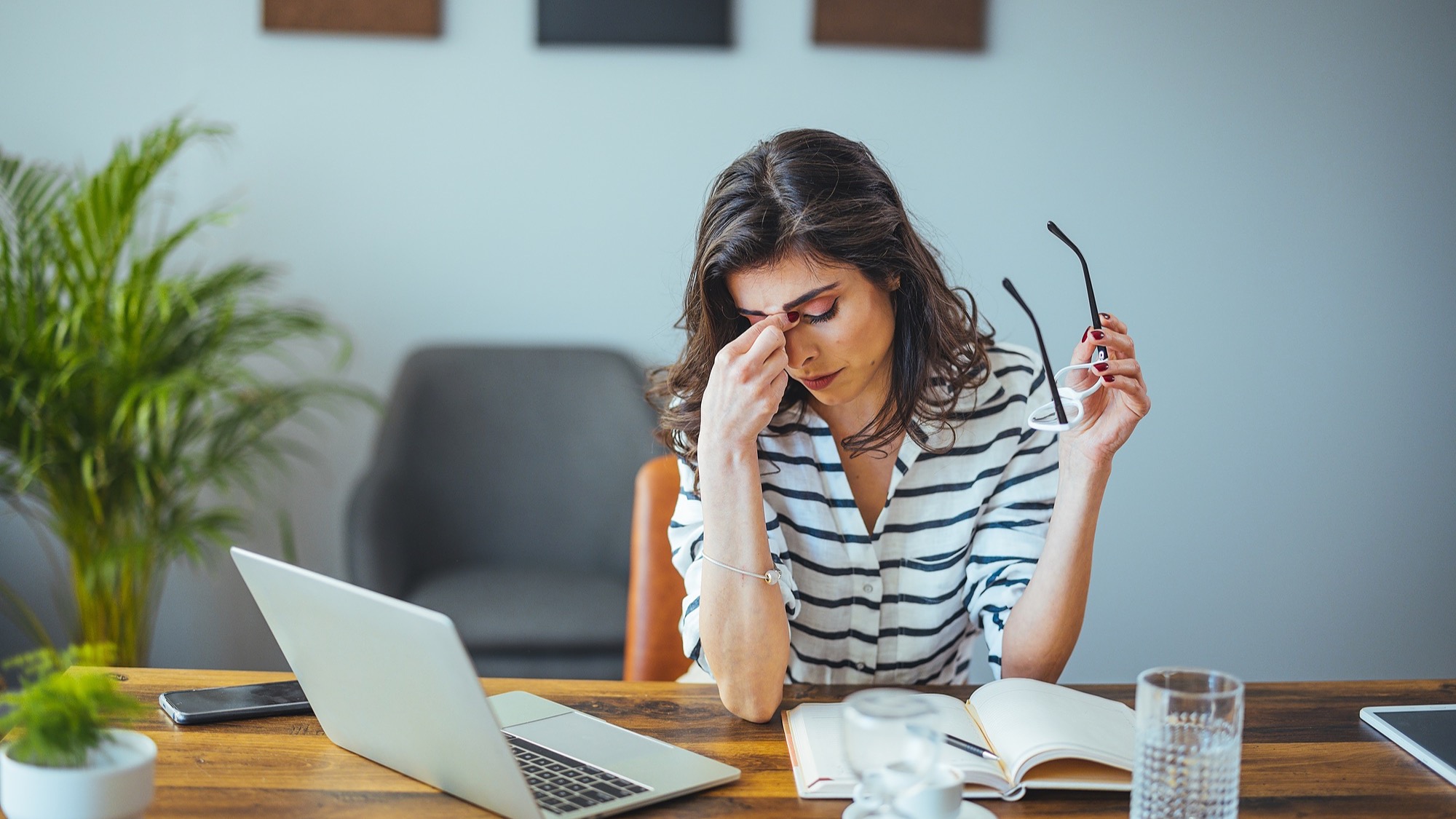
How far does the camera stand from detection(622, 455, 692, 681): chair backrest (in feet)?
5.35

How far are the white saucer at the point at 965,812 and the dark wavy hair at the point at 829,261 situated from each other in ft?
1.92

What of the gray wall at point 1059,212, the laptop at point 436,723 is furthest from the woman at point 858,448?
the gray wall at point 1059,212

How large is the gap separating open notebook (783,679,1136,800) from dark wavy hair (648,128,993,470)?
42cm

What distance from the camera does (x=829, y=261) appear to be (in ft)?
4.30

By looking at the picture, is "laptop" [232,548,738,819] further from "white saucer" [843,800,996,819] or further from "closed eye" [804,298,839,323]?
"closed eye" [804,298,839,323]

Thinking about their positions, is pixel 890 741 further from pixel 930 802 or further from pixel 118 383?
pixel 118 383

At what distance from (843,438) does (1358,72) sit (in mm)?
2167

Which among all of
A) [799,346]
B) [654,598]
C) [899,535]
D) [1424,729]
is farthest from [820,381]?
[1424,729]

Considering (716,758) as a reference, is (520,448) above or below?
below

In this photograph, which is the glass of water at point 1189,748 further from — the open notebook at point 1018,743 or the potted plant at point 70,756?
the potted plant at point 70,756

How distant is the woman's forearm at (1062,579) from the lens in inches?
50.6

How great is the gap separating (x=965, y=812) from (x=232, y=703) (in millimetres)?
688

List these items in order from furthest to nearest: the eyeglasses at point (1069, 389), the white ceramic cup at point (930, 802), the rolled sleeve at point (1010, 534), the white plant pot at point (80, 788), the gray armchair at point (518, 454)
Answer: the gray armchair at point (518, 454)
the rolled sleeve at point (1010, 534)
the eyeglasses at point (1069, 389)
the white ceramic cup at point (930, 802)
the white plant pot at point (80, 788)

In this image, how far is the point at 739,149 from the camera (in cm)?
292
